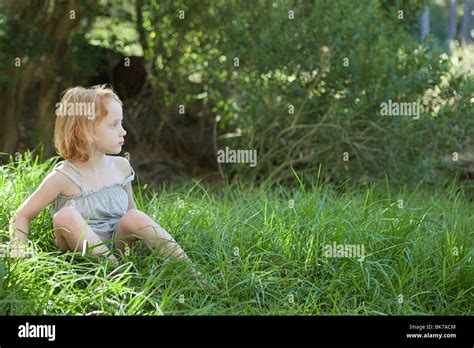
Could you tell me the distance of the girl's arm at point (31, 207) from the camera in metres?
3.19

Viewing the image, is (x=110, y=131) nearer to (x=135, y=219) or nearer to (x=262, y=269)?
(x=135, y=219)

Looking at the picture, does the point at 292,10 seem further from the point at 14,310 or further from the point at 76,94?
the point at 14,310

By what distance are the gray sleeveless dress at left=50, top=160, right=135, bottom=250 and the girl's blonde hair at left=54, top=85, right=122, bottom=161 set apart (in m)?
0.07

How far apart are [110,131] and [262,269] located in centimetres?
95

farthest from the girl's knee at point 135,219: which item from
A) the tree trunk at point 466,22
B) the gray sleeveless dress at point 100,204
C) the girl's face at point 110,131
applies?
the tree trunk at point 466,22

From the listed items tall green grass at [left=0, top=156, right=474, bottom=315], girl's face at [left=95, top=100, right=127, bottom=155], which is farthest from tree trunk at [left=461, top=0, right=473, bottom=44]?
girl's face at [left=95, top=100, right=127, bottom=155]

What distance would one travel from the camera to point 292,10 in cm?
613

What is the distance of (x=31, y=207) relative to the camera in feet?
10.5

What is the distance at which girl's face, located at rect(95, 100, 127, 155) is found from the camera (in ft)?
10.9

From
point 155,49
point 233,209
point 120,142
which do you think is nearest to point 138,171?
point 155,49

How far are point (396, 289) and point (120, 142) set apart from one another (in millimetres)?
1408

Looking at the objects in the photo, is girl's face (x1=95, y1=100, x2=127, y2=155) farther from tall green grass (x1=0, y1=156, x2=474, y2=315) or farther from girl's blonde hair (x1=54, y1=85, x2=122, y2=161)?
tall green grass (x1=0, y1=156, x2=474, y2=315)

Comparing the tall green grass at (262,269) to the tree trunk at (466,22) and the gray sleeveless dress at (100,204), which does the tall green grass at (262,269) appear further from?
the tree trunk at (466,22)
